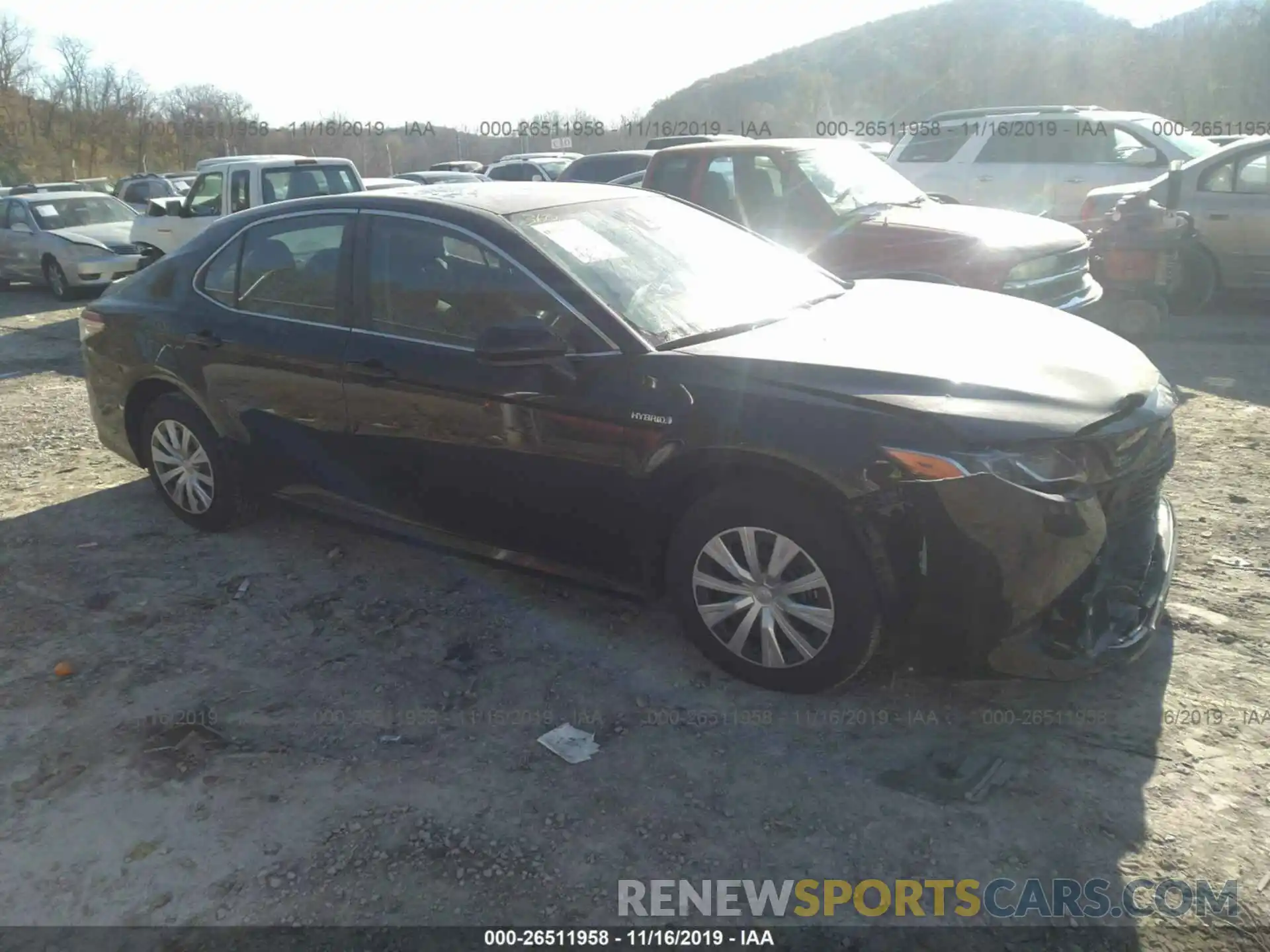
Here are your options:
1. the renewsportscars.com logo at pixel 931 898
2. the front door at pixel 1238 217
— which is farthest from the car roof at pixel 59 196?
the renewsportscars.com logo at pixel 931 898

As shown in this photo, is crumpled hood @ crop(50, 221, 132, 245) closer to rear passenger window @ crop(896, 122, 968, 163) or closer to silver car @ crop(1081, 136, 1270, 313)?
rear passenger window @ crop(896, 122, 968, 163)

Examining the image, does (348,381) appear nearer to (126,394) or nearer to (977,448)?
(126,394)

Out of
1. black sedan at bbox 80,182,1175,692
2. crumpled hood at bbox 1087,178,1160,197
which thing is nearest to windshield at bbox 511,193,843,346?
black sedan at bbox 80,182,1175,692

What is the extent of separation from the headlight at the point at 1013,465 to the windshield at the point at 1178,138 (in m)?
10.4

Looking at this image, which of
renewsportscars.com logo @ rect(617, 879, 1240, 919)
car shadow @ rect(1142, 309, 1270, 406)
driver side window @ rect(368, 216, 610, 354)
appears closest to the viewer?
renewsportscars.com logo @ rect(617, 879, 1240, 919)

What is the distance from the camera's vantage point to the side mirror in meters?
3.49

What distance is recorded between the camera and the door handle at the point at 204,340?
4.73m

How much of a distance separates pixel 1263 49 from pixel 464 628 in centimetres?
4313

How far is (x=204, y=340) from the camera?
4.78 m

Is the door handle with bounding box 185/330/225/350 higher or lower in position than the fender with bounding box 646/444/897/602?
higher

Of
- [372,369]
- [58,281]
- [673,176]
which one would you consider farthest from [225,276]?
[58,281]

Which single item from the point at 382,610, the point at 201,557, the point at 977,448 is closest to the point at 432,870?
the point at 382,610

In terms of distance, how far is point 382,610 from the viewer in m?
4.34

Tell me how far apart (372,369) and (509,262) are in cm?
77
